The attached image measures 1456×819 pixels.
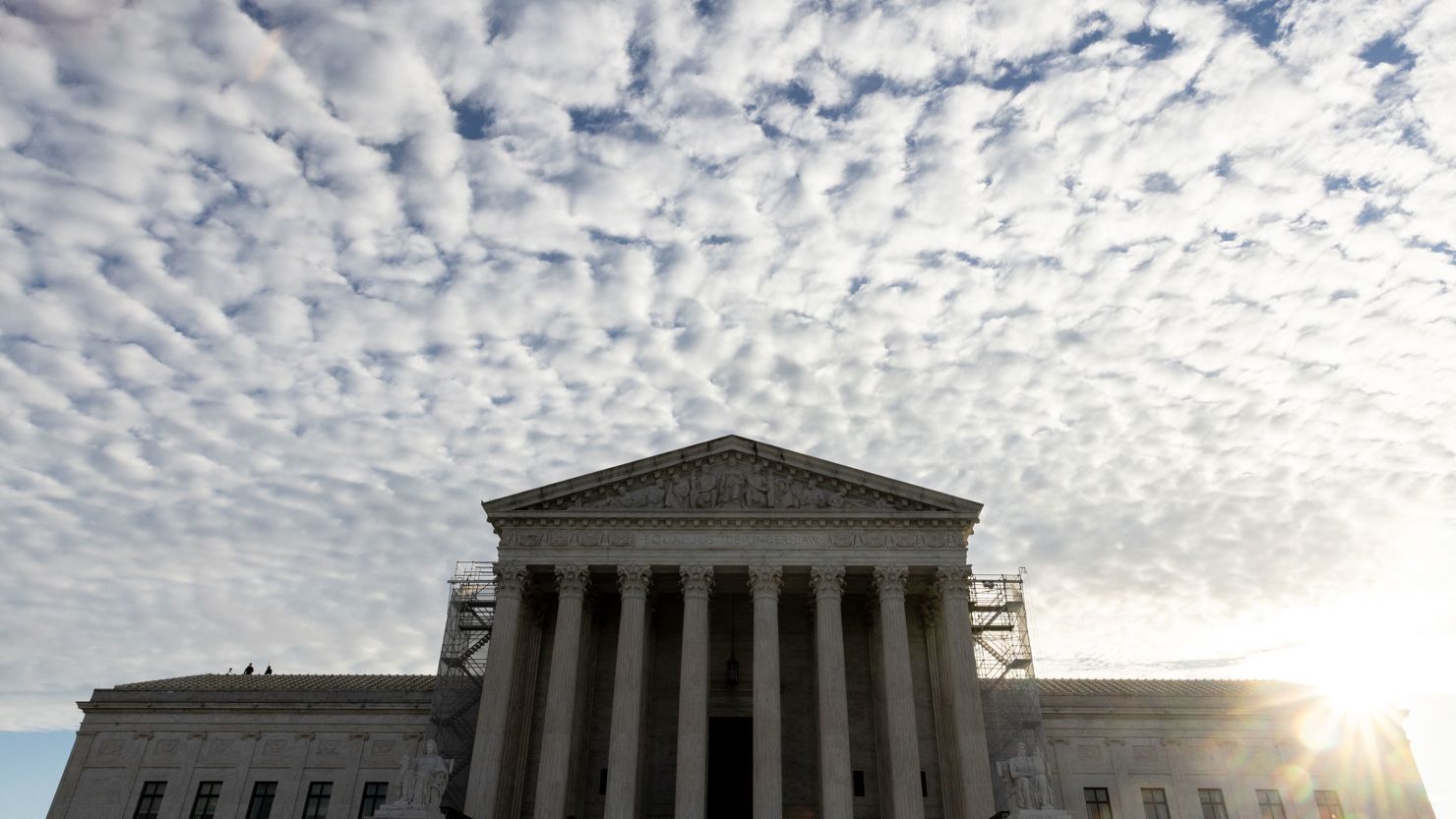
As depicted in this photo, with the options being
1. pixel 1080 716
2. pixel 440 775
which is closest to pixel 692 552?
pixel 440 775

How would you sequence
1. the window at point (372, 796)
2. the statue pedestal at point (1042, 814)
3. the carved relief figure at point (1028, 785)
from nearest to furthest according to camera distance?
the statue pedestal at point (1042, 814)
the carved relief figure at point (1028, 785)
the window at point (372, 796)

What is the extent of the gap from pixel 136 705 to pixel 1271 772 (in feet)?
168

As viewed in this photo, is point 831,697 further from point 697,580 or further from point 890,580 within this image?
point 697,580

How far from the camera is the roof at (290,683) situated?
147ft

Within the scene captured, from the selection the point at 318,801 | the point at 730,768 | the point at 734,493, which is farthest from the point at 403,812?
the point at 734,493

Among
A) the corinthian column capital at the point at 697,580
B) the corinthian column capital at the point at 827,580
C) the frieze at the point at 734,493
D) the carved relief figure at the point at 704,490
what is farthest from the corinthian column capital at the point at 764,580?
the carved relief figure at the point at 704,490

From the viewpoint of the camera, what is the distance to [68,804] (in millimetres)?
41719

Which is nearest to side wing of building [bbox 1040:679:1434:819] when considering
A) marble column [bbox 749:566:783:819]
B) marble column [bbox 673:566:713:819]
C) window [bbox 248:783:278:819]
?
marble column [bbox 749:566:783:819]

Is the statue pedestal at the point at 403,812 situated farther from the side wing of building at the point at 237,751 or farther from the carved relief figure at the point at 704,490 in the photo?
the carved relief figure at the point at 704,490

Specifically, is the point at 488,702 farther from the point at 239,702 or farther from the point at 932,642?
the point at 932,642

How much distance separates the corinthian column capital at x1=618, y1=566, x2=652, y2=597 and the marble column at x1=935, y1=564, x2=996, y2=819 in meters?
11.8

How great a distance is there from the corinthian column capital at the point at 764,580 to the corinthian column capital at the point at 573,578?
22.1 feet

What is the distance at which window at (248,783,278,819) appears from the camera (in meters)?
41.9

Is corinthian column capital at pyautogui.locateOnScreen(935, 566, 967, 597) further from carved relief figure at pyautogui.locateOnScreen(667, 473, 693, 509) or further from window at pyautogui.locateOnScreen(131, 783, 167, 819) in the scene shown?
window at pyautogui.locateOnScreen(131, 783, 167, 819)
